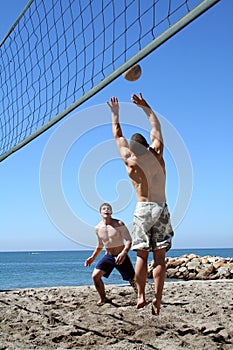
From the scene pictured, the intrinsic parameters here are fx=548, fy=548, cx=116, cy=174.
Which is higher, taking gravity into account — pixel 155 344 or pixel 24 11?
pixel 24 11

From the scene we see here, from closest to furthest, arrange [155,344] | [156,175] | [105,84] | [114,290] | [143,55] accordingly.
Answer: [143,55], [105,84], [155,344], [156,175], [114,290]

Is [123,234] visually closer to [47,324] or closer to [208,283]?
[47,324]

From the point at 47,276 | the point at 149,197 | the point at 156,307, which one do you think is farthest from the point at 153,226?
the point at 47,276

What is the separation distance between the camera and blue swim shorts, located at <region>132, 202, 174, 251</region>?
5.51 m

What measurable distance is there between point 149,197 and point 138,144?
548mm

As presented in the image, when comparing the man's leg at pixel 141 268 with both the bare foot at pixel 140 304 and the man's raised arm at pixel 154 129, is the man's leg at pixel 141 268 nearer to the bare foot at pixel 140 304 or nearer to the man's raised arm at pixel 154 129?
the bare foot at pixel 140 304

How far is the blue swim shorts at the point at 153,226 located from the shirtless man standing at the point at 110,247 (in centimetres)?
106

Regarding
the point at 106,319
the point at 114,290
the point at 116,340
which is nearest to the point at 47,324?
the point at 106,319

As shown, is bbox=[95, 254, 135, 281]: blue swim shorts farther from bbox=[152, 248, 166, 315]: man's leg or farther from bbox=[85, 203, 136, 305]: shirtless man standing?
bbox=[152, 248, 166, 315]: man's leg

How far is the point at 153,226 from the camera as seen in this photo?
18.2ft

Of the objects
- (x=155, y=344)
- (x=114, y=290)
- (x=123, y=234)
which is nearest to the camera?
(x=155, y=344)

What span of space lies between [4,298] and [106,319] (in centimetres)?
190

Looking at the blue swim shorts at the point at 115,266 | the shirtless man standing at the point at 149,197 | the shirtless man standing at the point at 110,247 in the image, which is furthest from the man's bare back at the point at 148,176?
the blue swim shorts at the point at 115,266

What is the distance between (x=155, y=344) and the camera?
4.78m
